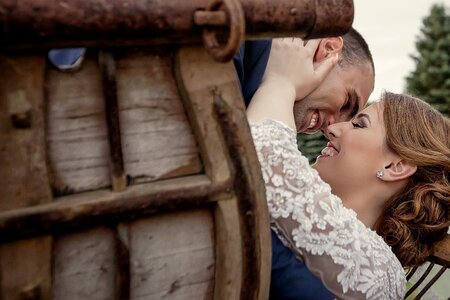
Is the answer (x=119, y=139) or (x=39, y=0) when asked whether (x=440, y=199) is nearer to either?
(x=119, y=139)

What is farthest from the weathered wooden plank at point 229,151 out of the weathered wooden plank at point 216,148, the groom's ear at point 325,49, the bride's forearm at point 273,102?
the groom's ear at point 325,49

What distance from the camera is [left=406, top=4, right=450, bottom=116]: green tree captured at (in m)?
16.8

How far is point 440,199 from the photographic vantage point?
222cm

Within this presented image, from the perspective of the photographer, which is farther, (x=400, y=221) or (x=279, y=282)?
(x=400, y=221)

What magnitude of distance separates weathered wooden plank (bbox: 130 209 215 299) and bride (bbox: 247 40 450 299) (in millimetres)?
573

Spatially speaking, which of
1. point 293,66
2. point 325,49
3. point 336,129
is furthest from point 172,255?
point 336,129

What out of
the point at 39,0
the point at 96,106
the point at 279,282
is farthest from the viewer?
the point at 279,282

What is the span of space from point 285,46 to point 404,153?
0.68 metres

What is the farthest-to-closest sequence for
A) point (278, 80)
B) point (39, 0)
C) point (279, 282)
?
point (278, 80) < point (279, 282) < point (39, 0)

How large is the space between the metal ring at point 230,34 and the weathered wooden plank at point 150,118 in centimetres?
10

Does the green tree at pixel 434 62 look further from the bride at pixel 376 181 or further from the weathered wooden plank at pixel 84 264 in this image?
the weathered wooden plank at pixel 84 264

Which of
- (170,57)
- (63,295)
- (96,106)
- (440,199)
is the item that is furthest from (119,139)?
(440,199)

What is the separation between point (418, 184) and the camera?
226 cm

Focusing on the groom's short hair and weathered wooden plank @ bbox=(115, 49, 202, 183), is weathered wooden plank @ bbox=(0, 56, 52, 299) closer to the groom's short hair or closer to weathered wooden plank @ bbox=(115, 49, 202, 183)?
weathered wooden plank @ bbox=(115, 49, 202, 183)
